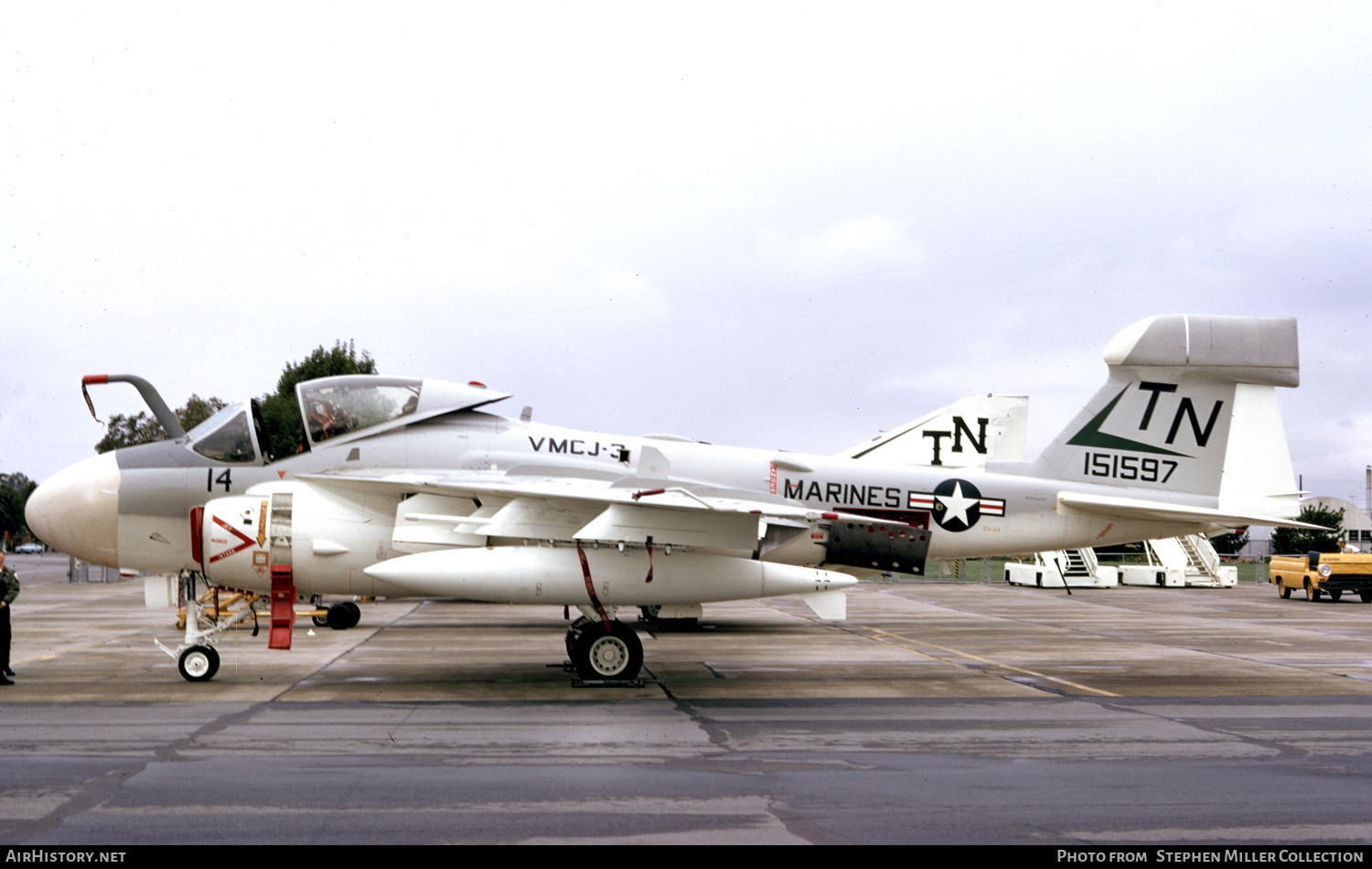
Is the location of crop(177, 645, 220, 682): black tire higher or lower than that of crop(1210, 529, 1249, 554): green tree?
higher

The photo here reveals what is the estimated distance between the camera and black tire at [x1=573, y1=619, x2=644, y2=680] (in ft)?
41.3

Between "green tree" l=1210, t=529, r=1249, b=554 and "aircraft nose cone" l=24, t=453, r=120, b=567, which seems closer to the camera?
"aircraft nose cone" l=24, t=453, r=120, b=567

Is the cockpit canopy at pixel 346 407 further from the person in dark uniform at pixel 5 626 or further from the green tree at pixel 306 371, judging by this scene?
the green tree at pixel 306 371

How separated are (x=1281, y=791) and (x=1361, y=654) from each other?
12.1 meters

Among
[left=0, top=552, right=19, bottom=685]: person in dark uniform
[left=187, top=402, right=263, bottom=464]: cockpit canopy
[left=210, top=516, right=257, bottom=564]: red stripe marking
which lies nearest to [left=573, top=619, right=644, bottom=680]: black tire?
[left=210, top=516, right=257, bottom=564]: red stripe marking

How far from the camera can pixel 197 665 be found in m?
12.7

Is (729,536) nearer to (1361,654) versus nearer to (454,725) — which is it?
(454,725)

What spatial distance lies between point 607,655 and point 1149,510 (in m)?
7.24

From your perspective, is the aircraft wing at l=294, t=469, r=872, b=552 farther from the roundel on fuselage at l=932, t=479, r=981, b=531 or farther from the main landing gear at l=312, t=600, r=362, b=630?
the main landing gear at l=312, t=600, r=362, b=630

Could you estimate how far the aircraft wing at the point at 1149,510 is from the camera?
13.7 m

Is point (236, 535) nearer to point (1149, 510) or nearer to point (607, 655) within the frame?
point (607, 655)

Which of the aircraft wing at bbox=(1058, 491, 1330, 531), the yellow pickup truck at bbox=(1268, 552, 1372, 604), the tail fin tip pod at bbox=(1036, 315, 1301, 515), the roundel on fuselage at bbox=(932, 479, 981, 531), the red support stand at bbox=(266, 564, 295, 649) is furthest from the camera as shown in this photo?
the yellow pickup truck at bbox=(1268, 552, 1372, 604)

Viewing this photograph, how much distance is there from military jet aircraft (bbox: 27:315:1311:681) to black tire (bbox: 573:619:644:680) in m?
0.03

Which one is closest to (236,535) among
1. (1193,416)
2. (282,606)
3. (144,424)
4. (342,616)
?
(282,606)
